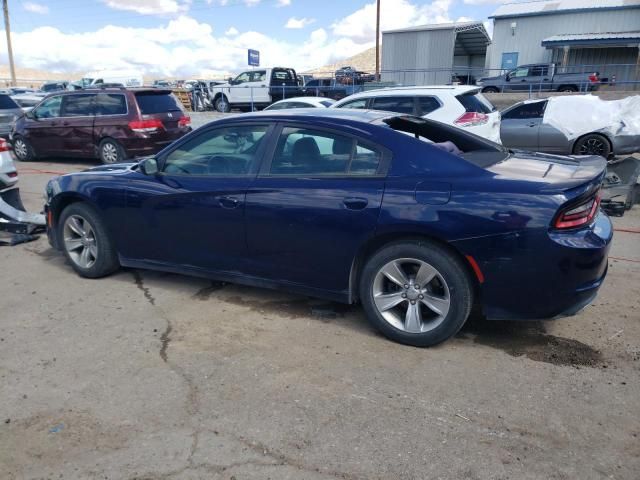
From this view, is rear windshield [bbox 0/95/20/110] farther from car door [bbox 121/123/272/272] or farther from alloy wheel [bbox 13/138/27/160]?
car door [bbox 121/123/272/272]

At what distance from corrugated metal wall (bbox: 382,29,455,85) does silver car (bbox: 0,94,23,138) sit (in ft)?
70.8

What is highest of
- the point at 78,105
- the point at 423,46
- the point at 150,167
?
the point at 423,46

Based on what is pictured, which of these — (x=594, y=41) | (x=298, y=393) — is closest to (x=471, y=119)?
(x=298, y=393)

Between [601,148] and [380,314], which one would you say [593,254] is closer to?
[380,314]

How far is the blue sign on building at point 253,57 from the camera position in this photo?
112ft

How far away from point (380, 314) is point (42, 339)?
248 cm

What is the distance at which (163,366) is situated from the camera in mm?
3539

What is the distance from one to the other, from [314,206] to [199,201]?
1049 millimetres

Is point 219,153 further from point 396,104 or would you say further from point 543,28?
point 543,28

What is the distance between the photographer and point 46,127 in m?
12.6

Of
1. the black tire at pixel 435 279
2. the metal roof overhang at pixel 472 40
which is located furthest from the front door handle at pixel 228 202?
the metal roof overhang at pixel 472 40

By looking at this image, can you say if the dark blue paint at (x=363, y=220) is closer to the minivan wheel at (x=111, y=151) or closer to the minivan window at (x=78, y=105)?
the minivan wheel at (x=111, y=151)

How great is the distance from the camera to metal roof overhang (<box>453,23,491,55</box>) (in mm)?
34406

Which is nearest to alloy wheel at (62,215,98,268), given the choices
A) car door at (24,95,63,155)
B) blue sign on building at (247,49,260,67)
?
car door at (24,95,63,155)
